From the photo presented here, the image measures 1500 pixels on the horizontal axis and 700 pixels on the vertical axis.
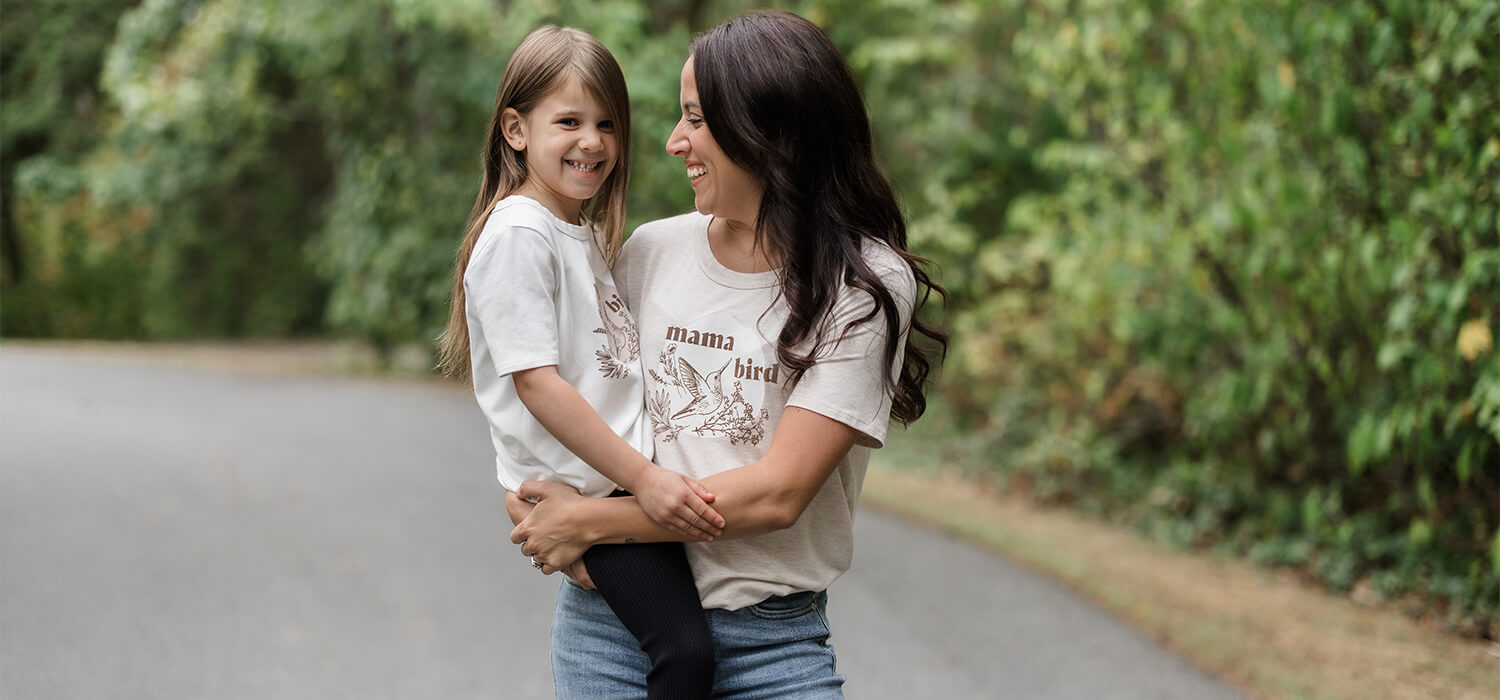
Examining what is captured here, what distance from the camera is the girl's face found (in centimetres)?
183

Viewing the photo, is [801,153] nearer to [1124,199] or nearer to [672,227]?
[672,227]

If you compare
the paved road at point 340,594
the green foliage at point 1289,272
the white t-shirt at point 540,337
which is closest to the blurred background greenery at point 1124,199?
the green foliage at point 1289,272

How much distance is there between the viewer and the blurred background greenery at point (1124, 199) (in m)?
5.09

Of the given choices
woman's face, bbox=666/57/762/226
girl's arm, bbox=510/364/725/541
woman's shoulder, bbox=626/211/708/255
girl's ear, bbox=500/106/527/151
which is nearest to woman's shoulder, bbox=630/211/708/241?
woman's shoulder, bbox=626/211/708/255

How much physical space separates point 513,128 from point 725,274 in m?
0.41

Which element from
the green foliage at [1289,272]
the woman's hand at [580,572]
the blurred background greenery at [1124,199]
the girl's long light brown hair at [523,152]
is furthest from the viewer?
the blurred background greenery at [1124,199]

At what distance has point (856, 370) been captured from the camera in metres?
1.67

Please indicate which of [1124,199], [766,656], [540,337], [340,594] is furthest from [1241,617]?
[540,337]

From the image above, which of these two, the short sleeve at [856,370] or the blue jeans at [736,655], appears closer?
the short sleeve at [856,370]

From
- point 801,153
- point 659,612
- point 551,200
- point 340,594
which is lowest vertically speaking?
point 340,594

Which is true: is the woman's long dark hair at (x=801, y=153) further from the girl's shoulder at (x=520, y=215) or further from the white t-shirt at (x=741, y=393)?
A: the girl's shoulder at (x=520, y=215)

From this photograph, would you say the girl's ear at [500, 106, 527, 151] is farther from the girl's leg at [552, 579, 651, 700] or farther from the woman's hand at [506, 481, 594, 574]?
the girl's leg at [552, 579, 651, 700]

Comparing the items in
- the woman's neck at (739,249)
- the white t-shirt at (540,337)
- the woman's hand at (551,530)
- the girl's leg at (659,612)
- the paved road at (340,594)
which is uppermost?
the woman's neck at (739,249)

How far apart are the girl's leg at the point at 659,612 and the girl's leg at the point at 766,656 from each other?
4 centimetres
